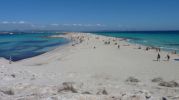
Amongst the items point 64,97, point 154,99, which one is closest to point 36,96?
point 64,97

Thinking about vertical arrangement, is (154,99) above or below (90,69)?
above

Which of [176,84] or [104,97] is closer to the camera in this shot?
[104,97]

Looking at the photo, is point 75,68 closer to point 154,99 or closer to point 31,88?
point 31,88

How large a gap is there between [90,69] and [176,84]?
12.2 meters

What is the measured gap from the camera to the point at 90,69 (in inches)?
1028

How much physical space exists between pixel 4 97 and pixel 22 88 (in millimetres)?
1472

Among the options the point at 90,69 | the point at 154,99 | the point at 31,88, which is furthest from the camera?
the point at 90,69

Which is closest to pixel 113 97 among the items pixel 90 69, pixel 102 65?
pixel 90 69

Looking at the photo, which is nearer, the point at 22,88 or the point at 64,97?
the point at 64,97

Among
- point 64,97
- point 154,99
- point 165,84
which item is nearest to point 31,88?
point 64,97

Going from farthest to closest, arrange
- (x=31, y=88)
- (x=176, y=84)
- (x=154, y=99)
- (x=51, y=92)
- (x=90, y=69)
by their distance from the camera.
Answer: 1. (x=90, y=69)
2. (x=176, y=84)
3. (x=31, y=88)
4. (x=51, y=92)
5. (x=154, y=99)

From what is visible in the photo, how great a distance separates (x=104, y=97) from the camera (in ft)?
28.8

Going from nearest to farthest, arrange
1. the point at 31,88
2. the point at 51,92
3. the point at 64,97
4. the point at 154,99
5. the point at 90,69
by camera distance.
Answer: the point at 64,97 < the point at 154,99 < the point at 51,92 < the point at 31,88 < the point at 90,69

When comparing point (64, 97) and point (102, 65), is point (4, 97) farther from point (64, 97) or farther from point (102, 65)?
point (102, 65)
